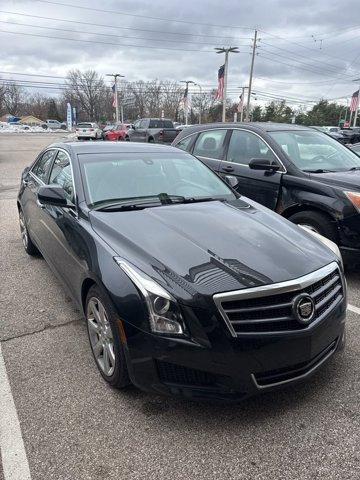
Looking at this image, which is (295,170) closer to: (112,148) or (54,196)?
(112,148)

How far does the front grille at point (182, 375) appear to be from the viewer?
2348 millimetres

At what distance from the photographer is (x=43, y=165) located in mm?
5094

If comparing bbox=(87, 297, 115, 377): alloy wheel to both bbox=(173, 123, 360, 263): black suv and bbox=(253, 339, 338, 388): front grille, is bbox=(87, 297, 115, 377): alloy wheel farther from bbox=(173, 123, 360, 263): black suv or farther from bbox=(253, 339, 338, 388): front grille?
bbox=(173, 123, 360, 263): black suv

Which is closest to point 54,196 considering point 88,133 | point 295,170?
point 295,170

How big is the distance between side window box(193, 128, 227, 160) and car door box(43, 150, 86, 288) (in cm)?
271

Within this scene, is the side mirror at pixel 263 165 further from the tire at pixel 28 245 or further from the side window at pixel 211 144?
the tire at pixel 28 245

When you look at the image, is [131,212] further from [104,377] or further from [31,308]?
[31,308]

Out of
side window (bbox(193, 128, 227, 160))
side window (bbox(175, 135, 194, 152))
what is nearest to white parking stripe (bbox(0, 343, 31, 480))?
side window (bbox(193, 128, 227, 160))

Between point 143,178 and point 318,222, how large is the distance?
7.34 ft

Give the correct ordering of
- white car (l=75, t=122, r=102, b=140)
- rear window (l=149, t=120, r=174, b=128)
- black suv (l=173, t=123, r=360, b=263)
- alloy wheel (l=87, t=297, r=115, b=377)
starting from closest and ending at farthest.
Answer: alloy wheel (l=87, t=297, r=115, b=377) < black suv (l=173, t=123, r=360, b=263) < rear window (l=149, t=120, r=174, b=128) < white car (l=75, t=122, r=102, b=140)

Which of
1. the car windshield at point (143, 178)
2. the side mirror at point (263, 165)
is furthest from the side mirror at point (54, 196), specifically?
the side mirror at point (263, 165)

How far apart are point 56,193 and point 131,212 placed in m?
0.71

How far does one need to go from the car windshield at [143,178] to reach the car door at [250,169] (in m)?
1.35

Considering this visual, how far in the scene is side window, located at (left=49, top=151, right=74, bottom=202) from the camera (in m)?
3.77
